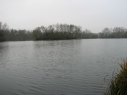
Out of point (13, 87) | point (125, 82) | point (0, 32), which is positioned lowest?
point (13, 87)

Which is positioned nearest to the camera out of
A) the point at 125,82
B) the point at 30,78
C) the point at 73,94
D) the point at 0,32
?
the point at 125,82

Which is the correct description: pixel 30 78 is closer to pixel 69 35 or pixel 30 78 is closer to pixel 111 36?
pixel 69 35

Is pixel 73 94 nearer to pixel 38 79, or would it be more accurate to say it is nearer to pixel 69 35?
pixel 38 79

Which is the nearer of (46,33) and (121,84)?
(121,84)

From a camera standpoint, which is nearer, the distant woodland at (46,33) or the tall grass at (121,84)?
the tall grass at (121,84)

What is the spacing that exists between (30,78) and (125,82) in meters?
8.38

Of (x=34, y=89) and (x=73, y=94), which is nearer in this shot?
(x=73, y=94)

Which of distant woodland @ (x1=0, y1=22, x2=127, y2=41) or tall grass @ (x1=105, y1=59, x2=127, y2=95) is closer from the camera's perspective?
tall grass @ (x1=105, y1=59, x2=127, y2=95)

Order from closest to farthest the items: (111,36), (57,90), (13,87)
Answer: (57,90), (13,87), (111,36)

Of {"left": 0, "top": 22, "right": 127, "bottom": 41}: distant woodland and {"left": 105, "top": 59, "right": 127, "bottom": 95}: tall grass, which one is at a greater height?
{"left": 0, "top": 22, "right": 127, "bottom": 41}: distant woodland

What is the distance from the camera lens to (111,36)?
444 ft

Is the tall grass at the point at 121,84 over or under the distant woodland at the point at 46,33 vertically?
under

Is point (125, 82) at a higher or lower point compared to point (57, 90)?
higher

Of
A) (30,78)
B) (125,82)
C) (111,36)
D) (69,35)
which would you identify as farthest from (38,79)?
(111,36)
